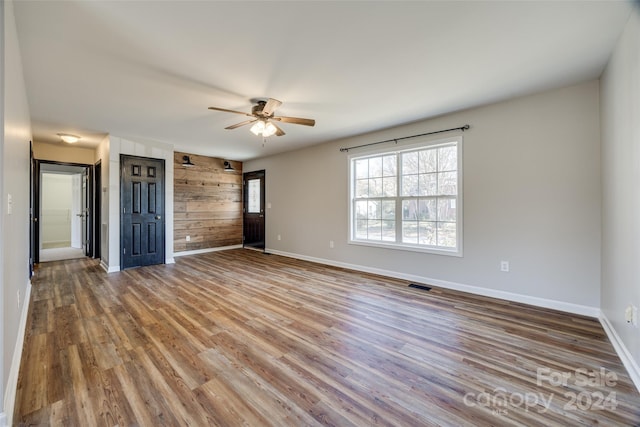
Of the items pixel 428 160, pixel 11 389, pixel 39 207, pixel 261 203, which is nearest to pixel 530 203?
pixel 428 160

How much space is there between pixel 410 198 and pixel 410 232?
52 cm

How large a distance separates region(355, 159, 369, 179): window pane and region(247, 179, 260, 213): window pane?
3084mm

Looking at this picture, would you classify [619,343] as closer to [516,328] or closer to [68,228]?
[516,328]

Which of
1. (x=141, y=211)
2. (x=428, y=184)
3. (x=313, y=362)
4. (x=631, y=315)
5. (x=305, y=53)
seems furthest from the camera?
(x=141, y=211)

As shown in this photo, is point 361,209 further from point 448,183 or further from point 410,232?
point 448,183

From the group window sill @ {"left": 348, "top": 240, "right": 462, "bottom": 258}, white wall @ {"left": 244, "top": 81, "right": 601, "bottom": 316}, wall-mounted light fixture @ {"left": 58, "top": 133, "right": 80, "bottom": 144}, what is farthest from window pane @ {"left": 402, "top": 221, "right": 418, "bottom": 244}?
wall-mounted light fixture @ {"left": 58, "top": 133, "right": 80, "bottom": 144}

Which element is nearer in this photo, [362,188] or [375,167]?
[375,167]

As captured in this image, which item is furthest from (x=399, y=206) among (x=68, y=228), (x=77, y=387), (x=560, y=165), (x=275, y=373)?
(x=68, y=228)

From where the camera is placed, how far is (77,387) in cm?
168

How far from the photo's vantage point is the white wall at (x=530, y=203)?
2748 millimetres

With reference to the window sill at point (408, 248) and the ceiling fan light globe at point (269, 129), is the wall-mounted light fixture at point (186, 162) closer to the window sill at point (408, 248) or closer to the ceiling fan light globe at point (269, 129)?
the ceiling fan light globe at point (269, 129)

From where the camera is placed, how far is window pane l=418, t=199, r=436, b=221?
151 inches

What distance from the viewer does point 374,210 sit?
4.53 metres

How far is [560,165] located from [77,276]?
689 cm
